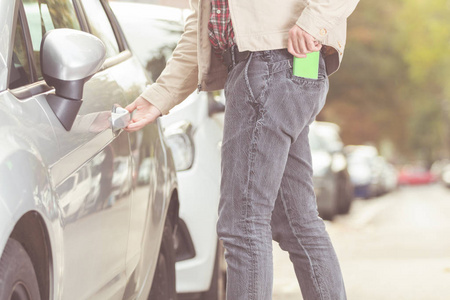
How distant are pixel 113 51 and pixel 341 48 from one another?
1153mm

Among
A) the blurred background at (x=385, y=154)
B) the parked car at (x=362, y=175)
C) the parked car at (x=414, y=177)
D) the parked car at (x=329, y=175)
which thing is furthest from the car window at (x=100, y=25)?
the parked car at (x=414, y=177)

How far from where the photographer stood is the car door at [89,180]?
2631 millimetres

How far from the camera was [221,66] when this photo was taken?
330cm

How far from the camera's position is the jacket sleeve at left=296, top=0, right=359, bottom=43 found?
302 cm

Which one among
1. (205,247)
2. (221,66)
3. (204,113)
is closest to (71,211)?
(221,66)

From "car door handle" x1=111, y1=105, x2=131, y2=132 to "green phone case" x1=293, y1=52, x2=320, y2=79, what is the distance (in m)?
0.60

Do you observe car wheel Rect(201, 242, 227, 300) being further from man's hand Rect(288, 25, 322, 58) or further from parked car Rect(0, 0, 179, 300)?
man's hand Rect(288, 25, 322, 58)

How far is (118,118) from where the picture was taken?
127 inches

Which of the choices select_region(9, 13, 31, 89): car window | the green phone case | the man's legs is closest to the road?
the man's legs

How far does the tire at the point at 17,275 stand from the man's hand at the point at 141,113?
1055mm

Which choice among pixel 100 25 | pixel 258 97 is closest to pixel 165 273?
pixel 100 25

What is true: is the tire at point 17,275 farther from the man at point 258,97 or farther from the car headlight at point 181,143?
the car headlight at point 181,143

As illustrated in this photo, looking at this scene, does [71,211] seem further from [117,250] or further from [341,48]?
[341,48]

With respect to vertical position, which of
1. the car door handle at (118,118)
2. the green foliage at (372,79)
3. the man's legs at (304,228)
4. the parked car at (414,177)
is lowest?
the parked car at (414,177)
